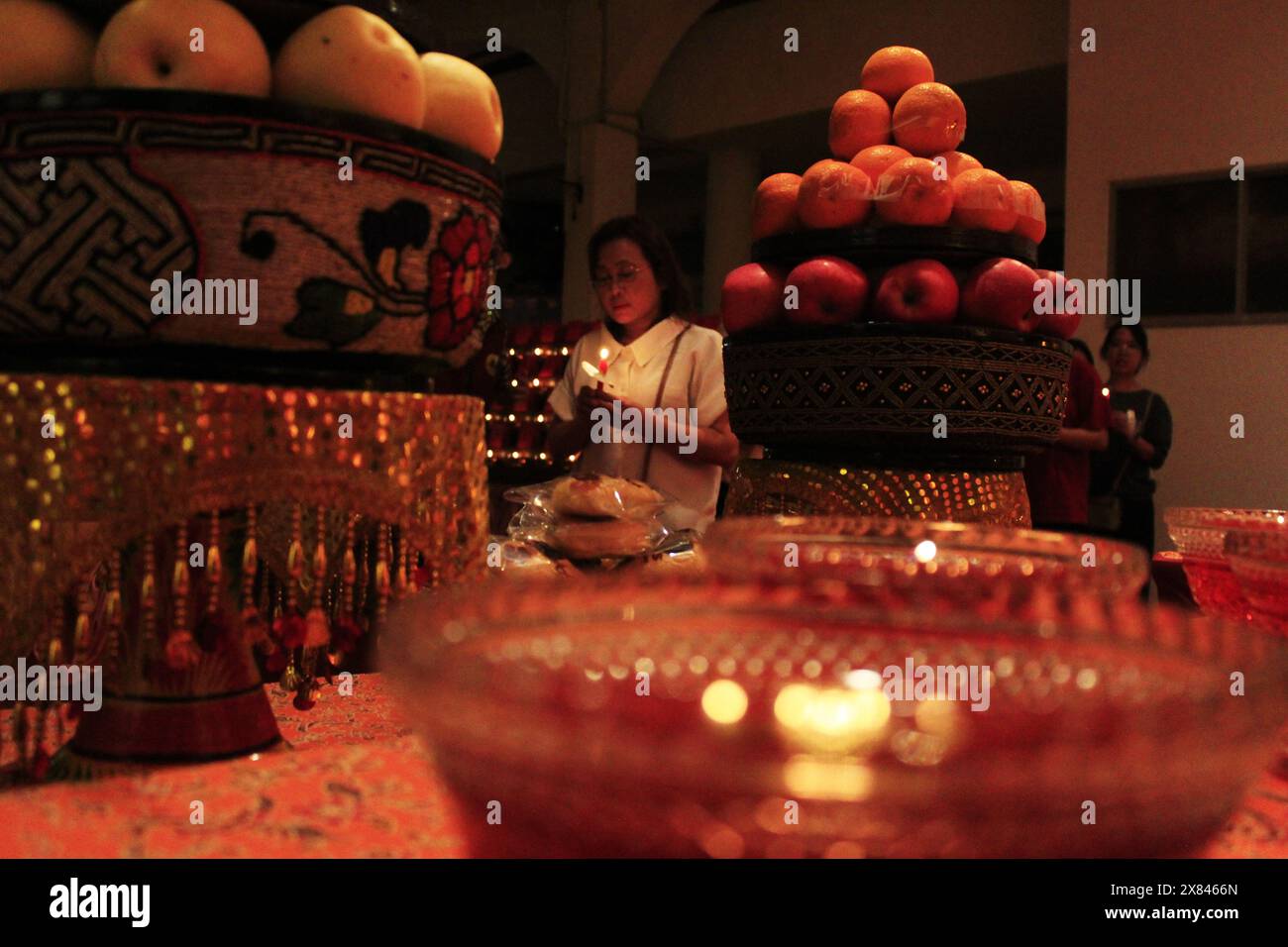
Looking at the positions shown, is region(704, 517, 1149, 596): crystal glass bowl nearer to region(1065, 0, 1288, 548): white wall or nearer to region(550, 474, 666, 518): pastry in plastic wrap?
region(550, 474, 666, 518): pastry in plastic wrap

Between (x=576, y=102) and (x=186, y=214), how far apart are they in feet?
25.0

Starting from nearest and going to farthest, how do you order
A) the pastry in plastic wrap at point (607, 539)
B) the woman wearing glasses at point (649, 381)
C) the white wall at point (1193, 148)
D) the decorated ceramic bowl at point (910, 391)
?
the decorated ceramic bowl at point (910, 391) → the pastry in plastic wrap at point (607, 539) → the woman wearing glasses at point (649, 381) → the white wall at point (1193, 148)

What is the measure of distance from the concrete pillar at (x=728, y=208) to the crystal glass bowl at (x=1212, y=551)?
7417 mm

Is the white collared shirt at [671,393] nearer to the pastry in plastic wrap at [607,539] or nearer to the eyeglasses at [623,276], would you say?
the eyeglasses at [623,276]

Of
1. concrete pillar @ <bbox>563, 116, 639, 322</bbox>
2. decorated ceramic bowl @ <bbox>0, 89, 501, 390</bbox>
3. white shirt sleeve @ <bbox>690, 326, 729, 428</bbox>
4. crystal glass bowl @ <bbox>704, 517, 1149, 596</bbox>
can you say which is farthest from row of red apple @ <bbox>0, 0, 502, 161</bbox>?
concrete pillar @ <bbox>563, 116, 639, 322</bbox>

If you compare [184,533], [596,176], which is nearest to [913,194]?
[184,533]

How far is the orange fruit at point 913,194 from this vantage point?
878 millimetres

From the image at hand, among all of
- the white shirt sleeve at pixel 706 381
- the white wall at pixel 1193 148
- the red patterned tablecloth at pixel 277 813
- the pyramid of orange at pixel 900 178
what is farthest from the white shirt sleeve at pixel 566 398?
the white wall at pixel 1193 148

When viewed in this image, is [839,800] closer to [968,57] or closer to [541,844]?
[541,844]

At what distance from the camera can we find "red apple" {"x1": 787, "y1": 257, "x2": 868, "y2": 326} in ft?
2.84

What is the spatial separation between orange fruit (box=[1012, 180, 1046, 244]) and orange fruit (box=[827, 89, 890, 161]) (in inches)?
5.9

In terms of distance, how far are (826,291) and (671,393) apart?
1321mm
